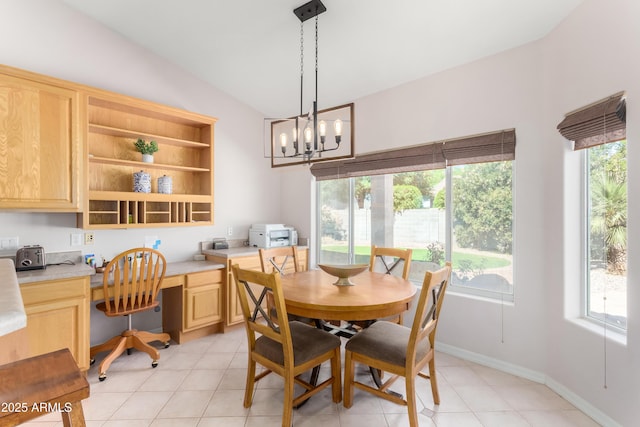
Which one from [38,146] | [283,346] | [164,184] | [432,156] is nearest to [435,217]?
[432,156]

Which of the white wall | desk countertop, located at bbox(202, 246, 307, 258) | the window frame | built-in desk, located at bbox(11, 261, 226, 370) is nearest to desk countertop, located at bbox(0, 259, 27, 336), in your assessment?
built-in desk, located at bbox(11, 261, 226, 370)

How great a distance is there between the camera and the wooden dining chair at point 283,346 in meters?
1.77

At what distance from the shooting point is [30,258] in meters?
2.41

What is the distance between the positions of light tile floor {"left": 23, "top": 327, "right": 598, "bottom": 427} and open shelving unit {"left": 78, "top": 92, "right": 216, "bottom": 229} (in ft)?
4.60

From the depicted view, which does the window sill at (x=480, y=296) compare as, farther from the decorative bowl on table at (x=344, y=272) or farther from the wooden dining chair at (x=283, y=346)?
the wooden dining chair at (x=283, y=346)

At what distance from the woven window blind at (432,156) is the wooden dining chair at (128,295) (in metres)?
2.28

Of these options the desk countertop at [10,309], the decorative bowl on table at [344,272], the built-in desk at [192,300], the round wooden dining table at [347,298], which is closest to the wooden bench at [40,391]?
the desk countertop at [10,309]

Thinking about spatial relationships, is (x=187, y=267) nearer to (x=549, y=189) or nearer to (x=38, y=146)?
(x=38, y=146)

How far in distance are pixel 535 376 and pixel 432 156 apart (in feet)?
6.73

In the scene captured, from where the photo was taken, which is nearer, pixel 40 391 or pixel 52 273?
pixel 40 391

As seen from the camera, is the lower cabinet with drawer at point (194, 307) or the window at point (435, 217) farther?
the lower cabinet with drawer at point (194, 307)

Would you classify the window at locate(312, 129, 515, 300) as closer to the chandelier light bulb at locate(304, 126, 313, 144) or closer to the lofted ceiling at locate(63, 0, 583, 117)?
the lofted ceiling at locate(63, 0, 583, 117)

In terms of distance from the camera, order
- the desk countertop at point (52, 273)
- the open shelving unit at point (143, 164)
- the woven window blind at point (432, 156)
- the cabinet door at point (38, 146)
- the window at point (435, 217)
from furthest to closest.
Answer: the open shelving unit at point (143, 164) → the window at point (435, 217) → the woven window blind at point (432, 156) → the cabinet door at point (38, 146) → the desk countertop at point (52, 273)

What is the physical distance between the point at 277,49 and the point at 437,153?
1.87 metres
